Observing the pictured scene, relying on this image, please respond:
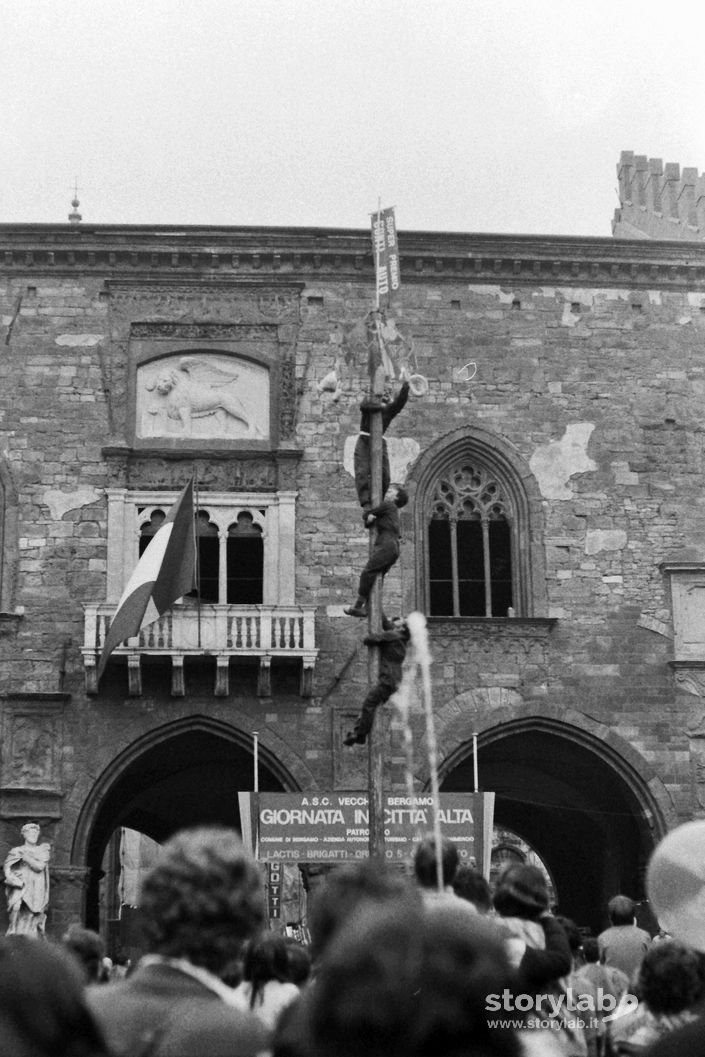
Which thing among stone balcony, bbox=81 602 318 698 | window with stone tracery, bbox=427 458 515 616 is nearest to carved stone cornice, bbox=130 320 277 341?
window with stone tracery, bbox=427 458 515 616

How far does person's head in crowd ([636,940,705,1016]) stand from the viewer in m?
5.18

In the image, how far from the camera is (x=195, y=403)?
2358cm

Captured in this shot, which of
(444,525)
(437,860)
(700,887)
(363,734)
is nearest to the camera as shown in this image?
(437,860)

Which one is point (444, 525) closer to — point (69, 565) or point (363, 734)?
point (69, 565)

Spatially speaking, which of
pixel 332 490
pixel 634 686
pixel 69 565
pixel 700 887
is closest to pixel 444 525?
pixel 332 490

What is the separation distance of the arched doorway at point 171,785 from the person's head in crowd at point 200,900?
18.6 m

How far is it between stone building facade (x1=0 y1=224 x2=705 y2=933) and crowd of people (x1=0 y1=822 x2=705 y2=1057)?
53.7 feet

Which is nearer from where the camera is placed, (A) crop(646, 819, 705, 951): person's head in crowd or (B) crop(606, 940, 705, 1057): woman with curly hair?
(B) crop(606, 940, 705, 1057): woman with curly hair

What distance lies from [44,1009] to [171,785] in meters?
25.1

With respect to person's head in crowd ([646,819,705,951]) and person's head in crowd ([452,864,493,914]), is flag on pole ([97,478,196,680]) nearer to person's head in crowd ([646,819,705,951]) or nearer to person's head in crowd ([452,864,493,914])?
person's head in crowd ([646,819,705,951])

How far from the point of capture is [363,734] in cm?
1203

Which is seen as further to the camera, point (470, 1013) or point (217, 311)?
point (217, 311)

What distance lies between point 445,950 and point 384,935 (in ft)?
0.43

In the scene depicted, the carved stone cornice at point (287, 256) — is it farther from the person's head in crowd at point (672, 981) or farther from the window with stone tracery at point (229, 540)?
the person's head in crowd at point (672, 981)
